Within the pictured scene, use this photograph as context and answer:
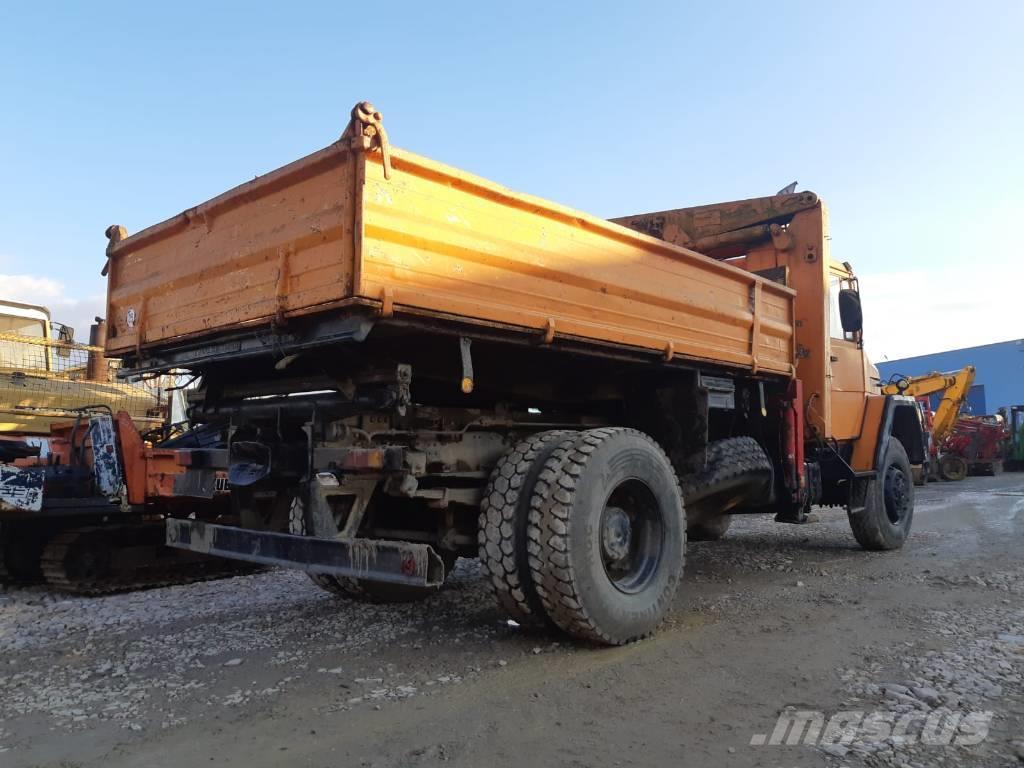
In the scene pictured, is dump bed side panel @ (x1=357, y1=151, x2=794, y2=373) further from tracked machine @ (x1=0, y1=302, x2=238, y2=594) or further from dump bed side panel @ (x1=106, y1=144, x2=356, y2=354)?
tracked machine @ (x1=0, y1=302, x2=238, y2=594)

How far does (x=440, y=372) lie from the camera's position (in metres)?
4.30

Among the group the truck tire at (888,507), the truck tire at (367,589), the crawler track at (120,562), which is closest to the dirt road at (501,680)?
the truck tire at (367,589)

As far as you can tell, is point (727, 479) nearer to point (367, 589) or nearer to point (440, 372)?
point (440, 372)

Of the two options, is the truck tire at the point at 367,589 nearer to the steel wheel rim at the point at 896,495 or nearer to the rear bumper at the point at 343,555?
the rear bumper at the point at 343,555

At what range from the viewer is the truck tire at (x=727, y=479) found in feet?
18.2

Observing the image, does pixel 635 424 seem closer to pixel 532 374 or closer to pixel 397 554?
pixel 532 374

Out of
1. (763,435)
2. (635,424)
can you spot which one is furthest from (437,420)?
(763,435)

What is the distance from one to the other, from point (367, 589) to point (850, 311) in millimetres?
5587

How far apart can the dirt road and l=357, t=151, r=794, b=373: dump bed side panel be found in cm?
181

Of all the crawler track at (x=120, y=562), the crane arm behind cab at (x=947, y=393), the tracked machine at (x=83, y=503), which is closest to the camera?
the tracked machine at (x=83, y=503)

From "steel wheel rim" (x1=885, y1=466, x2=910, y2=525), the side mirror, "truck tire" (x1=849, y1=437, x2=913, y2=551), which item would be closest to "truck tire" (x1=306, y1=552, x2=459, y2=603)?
"truck tire" (x1=849, y1=437, x2=913, y2=551)

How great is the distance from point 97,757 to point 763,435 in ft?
18.0

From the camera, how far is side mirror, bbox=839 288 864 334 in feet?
25.1

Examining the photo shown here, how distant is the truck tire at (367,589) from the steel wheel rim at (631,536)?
1.19 meters
